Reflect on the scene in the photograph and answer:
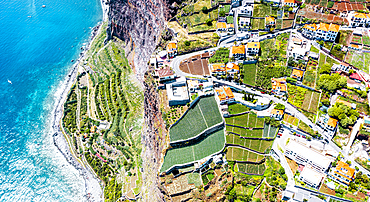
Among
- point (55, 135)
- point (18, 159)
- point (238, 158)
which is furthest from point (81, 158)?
point (238, 158)

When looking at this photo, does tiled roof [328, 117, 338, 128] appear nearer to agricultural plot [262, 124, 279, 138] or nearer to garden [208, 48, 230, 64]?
agricultural plot [262, 124, 279, 138]

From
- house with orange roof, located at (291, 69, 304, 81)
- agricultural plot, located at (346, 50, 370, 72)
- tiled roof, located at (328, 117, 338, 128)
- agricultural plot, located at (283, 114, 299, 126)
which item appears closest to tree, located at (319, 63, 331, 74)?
house with orange roof, located at (291, 69, 304, 81)

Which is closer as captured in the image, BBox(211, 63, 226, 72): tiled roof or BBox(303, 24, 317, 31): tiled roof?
BBox(211, 63, 226, 72): tiled roof

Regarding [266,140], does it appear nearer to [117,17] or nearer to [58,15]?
[117,17]

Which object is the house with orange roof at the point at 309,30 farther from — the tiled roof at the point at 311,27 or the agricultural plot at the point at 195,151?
the agricultural plot at the point at 195,151

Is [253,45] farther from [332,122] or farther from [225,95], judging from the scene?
[332,122]
